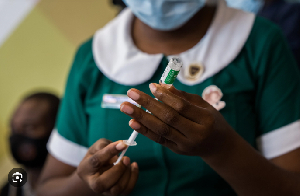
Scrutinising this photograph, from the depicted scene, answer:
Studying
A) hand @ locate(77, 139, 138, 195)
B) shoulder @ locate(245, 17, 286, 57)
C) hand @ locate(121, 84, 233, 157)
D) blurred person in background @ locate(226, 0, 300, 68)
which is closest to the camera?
hand @ locate(121, 84, 233, 157)

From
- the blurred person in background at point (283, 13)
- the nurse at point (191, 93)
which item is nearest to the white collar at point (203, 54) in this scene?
the nurse at point (191, 93)

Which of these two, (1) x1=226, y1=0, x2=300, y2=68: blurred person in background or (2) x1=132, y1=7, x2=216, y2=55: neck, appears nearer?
(2) x1=132, y1=7, x2=216, y2=55: neck

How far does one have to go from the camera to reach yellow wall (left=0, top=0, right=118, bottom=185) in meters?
1.56

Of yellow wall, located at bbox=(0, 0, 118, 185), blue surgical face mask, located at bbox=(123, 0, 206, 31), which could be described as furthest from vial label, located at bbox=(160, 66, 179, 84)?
yellow wall, located at bbox=(0, 0, 118, 185)

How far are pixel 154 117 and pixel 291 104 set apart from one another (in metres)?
0.33

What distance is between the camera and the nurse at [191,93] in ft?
1.65

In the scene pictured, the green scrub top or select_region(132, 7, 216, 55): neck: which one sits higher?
select_region(132, 7, 216, 55): neck

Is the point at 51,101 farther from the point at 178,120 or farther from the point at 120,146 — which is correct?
the point at 178,120

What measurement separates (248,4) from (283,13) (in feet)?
0.45

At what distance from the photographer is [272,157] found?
0.59 meters

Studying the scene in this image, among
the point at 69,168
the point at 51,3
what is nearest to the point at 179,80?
the point at 69,168

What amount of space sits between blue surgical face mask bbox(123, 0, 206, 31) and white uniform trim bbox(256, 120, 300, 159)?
0.31 metres

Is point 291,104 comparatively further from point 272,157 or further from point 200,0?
point 200,0

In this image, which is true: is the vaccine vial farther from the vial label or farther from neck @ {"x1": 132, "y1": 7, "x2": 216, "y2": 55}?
neck @ {"x1": 132, "y1": 7, "x2": 216, "y2": 55}
